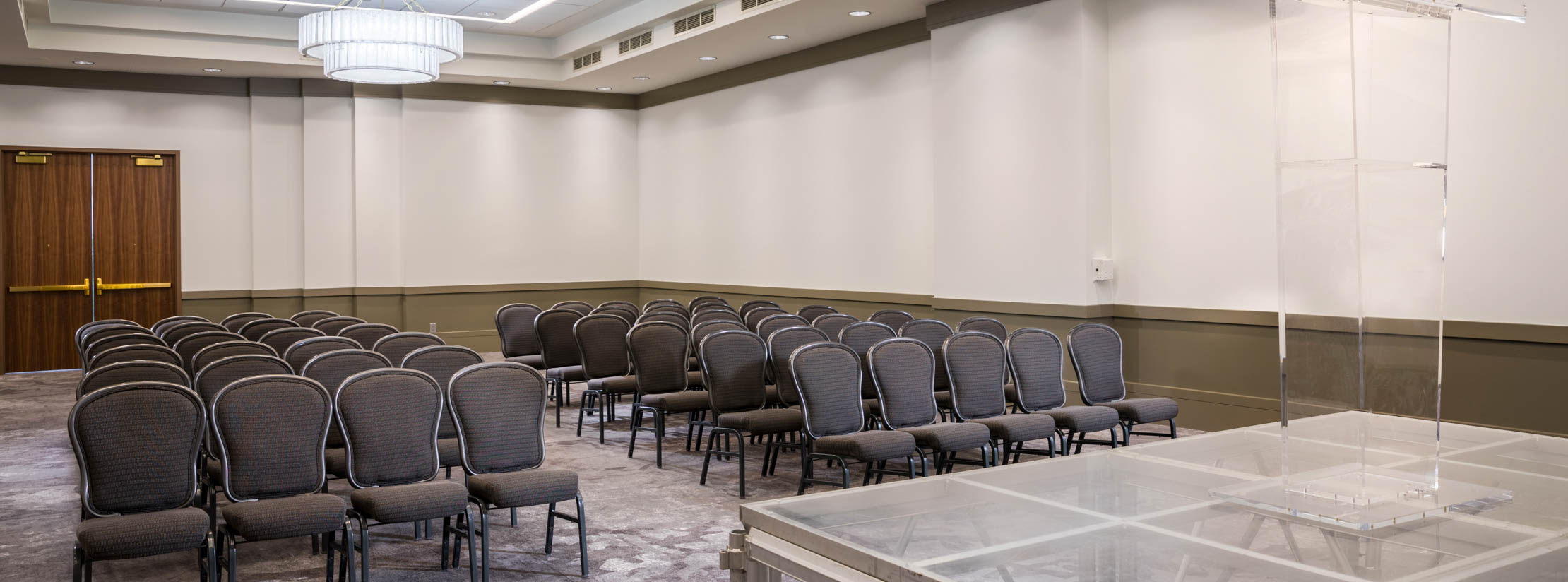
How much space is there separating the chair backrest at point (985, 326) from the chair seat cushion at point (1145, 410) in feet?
3.40

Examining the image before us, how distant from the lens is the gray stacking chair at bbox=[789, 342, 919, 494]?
5363 millimetres

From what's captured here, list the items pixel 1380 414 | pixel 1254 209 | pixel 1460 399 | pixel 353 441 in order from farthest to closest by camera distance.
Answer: pixel 1254 209
pixel 1460 399
pixel 353 441
pixel 1380 414

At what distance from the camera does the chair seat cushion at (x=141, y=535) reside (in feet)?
11.9

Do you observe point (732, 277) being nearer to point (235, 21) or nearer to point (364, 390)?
point (235, 21)

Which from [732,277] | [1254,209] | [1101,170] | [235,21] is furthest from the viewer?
[732,277]

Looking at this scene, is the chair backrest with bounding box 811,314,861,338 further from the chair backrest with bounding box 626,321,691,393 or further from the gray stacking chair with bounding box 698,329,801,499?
the gray stacking chair with bounding box 698,329,801,499

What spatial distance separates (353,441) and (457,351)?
4.28 ft

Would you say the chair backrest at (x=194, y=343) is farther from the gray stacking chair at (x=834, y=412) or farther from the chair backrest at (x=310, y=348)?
the gray stacking chair at (x=834, y=412)

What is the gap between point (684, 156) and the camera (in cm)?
1380

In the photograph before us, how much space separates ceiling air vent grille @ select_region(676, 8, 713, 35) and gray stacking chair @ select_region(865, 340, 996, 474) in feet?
17.5

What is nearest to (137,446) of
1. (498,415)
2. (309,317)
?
(498,415)

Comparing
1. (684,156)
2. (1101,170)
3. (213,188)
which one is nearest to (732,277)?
(684,156)

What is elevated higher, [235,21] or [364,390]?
[235,21]

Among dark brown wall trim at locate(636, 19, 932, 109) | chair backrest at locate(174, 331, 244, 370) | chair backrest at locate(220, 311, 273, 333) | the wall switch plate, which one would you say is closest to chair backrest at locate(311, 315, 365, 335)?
chair backrest at locate(220, 311, 273, 333)
